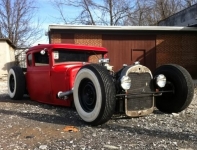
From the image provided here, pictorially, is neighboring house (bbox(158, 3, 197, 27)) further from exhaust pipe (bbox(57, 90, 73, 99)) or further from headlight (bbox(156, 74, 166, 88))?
exhaust pipe (bbox(57, 90, 73, 99))

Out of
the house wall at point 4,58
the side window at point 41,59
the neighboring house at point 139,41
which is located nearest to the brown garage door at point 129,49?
the neighboring house at point 139,41

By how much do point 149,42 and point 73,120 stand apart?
1371 cm

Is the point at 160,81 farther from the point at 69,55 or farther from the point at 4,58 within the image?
the point at 4,58

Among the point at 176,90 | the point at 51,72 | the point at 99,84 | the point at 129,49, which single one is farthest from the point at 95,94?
the point at 129,49

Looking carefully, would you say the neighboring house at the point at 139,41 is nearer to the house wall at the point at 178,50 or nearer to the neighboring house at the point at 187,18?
the house wall at the point at 178,50

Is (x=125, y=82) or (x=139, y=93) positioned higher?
(x=125, y=82)

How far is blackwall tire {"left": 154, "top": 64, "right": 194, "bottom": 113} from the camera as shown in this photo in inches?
235

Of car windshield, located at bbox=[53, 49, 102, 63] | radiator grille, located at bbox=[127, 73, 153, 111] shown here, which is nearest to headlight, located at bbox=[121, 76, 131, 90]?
radiator grille, located at bbox=[127, 73, 153, 111]

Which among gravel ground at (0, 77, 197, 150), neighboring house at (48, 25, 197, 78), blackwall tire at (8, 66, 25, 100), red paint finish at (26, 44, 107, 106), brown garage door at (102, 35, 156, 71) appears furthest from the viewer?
brown garage door at (102, 35, 156, 71)

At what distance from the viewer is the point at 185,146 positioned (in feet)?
13.4

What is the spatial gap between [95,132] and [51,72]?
8.96ft

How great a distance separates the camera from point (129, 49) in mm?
18359

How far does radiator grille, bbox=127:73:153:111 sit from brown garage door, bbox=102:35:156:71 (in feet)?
40.4

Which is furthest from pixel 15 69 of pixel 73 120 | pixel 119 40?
pixel 119 40
